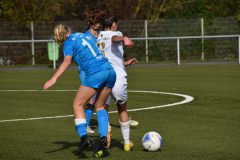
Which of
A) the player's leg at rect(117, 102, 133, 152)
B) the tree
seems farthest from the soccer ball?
the tree

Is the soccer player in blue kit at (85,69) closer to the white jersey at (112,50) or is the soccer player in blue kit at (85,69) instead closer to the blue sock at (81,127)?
the blue sock at (81,127)

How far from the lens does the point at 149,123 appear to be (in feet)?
42.6

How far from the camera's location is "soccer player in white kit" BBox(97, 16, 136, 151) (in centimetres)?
1016

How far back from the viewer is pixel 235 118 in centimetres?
1330

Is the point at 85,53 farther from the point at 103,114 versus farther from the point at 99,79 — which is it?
the point at 103,114

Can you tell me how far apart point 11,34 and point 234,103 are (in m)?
22.7

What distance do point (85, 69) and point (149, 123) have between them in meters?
3.58

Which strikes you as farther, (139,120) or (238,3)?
(238,3)

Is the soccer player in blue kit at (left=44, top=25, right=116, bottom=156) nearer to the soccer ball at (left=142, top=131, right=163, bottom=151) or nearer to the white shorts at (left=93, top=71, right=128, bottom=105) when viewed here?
the white shorts at (left=93, top=71, right=128, bottom=105)

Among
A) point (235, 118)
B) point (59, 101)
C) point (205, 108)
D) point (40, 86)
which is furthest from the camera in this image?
point (40, 86)

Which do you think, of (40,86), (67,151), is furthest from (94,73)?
(40,86)

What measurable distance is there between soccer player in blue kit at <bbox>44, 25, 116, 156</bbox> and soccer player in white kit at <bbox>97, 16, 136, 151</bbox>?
466mm

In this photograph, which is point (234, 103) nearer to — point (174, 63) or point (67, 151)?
point (67, 151)

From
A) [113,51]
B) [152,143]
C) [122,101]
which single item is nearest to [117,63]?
[113,51]
